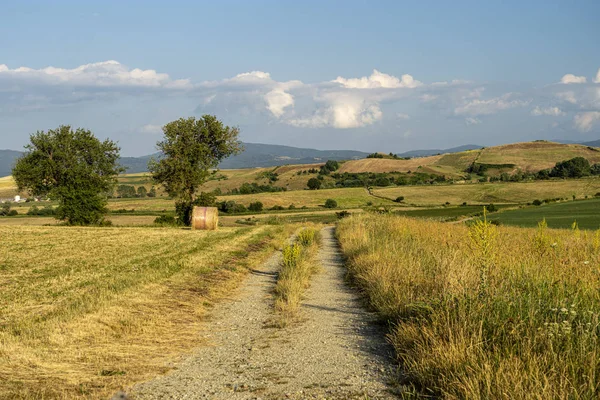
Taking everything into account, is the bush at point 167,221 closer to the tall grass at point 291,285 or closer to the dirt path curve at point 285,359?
the tall grass at point 291,285

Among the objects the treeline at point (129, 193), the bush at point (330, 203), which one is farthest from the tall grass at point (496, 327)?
the treeline at point (129, 193)

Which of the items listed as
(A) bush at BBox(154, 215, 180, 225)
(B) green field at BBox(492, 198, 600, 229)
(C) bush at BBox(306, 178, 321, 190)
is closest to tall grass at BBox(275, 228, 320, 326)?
(B) green field at BBox(492, 198, 600, 229)

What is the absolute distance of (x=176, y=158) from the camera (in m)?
51.8

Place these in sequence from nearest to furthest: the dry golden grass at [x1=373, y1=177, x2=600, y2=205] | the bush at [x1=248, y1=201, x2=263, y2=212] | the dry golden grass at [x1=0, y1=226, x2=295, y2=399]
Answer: the dry golden grass at [x1=0, y1=226, x2=295, y2=399], the bush at [x1=248, y1=201, x2=263, y2=212], the dry golden grass at [x1=373, y1=177, x2=600, y2=205]

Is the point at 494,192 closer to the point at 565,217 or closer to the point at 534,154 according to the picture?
the point at 565,217

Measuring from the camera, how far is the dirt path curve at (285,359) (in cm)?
671

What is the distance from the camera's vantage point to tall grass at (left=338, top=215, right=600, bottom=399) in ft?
18.6

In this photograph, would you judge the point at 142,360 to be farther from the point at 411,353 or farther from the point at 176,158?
the point at 176,158

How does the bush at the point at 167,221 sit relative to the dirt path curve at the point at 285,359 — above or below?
below

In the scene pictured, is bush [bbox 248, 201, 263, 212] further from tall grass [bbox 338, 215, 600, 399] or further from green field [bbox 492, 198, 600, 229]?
tall grass [bbox 338, 215, 600, 399]

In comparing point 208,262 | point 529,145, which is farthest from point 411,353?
point 529,145

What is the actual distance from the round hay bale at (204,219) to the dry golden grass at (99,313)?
15.5 meters

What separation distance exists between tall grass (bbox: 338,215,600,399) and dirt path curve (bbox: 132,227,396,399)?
0.56 metres

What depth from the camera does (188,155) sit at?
52.7m
